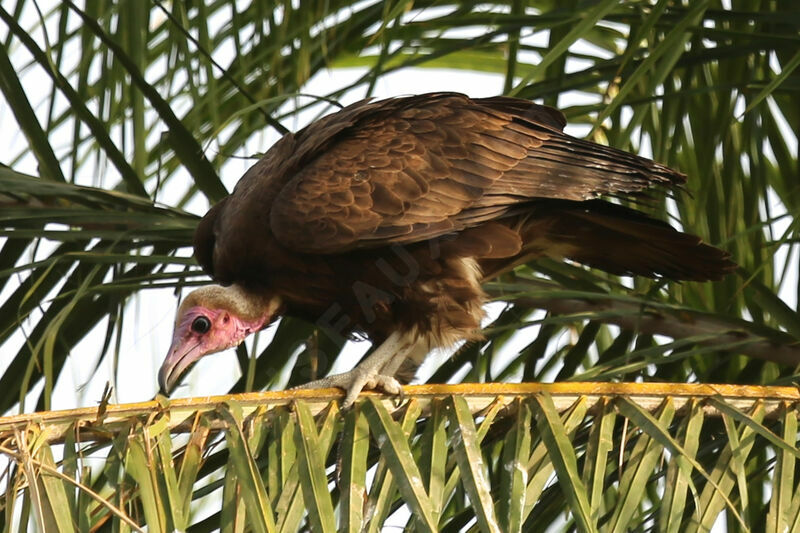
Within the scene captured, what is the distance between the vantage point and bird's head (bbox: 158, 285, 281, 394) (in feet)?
13.6

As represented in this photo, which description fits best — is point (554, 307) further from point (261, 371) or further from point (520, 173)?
point (261, 371)

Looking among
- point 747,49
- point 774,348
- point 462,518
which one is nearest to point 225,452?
point 462,518

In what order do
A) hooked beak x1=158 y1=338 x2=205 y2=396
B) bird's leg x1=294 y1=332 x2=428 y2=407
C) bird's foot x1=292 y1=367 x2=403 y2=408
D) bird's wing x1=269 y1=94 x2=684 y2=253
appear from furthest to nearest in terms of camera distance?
hooked beak x1=158 y1=338 x2=205 y2=396, bird's wing x1=269 y1=94 x2=684 y2=253, bird's leg x1=294 y1=332 x2=428 y2=407, bird's foot x1=292 y1=367 x2=403 y2=408

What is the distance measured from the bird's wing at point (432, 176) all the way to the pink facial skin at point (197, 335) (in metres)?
0.38

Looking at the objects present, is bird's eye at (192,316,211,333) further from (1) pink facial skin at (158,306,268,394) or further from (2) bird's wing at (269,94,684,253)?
(2) bird's wing at (269,94,684,253)

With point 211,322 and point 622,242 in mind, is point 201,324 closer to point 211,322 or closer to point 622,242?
point 211,322

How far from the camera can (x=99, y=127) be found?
12.1 ft

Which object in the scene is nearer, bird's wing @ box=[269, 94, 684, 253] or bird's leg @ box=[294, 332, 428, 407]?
bird's leg @ box=[294, 332, 428, 407]

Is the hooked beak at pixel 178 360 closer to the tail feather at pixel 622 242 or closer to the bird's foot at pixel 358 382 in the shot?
the bird's foot at pixel 358 382

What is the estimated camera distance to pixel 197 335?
417 centimetres

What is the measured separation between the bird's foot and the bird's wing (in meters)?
0.46

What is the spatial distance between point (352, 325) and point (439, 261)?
395 millimetres

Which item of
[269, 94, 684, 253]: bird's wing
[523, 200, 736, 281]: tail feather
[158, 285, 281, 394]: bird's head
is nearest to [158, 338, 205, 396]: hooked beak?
[158, 285, 281, 394]: bird's head

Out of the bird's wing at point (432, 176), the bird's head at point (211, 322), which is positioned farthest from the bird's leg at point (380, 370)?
the bird's head at point (211, 322)
